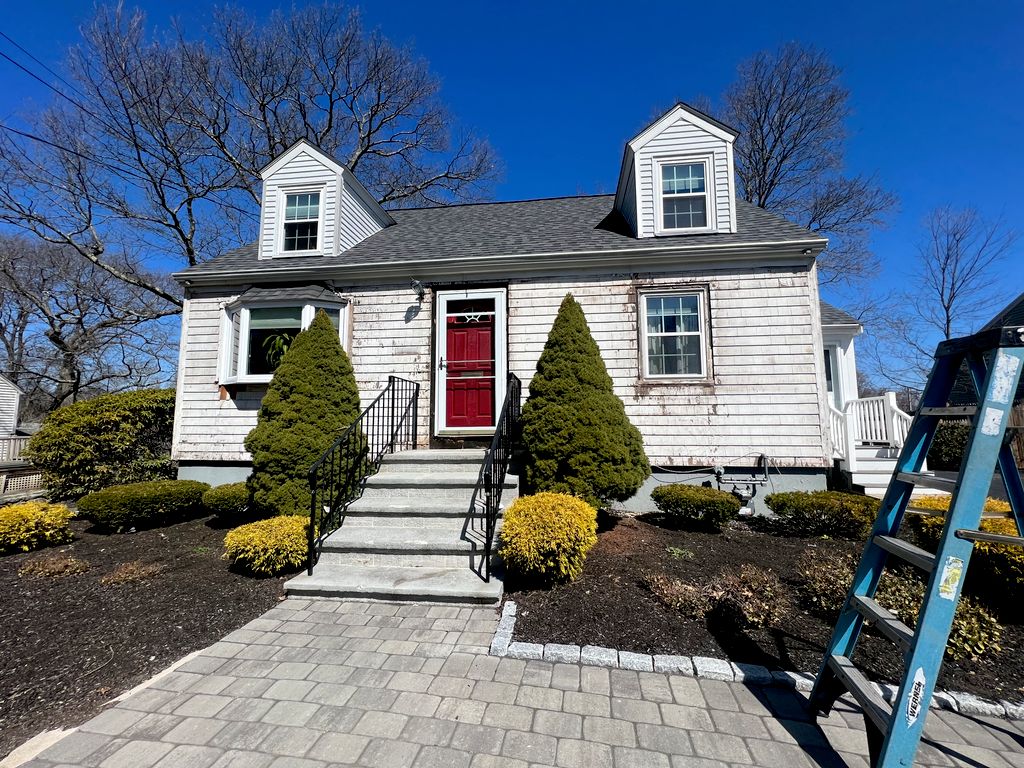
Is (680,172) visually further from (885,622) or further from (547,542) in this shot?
(885,622)

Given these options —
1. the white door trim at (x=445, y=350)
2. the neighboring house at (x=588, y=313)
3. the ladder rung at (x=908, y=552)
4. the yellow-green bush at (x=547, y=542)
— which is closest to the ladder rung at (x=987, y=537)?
the ladder rung at (x=908, y=552)

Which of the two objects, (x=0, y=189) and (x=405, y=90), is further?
(x=405, y=90)

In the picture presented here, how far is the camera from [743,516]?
20.9 ft

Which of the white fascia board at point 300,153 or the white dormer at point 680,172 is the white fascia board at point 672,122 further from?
the white fascia board at point 300,153

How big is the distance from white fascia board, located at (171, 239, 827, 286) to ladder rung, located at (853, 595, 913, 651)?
5.81m

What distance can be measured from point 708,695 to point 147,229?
19.7 meters

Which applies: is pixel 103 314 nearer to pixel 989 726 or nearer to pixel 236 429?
pixel 236 429

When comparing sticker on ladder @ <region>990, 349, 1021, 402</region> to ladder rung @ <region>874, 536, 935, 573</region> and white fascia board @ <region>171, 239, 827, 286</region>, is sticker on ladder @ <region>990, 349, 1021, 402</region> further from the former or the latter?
white fascia board @ <region>171, 239, 827, 286</region>

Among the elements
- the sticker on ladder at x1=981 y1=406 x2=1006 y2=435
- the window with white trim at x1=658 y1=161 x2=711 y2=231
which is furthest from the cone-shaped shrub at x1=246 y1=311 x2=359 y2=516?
the window with white trim at x1=658 y1=161 x2=711 y2=231

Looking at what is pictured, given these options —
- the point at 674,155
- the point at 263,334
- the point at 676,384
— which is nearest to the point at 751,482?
the point at 676,384

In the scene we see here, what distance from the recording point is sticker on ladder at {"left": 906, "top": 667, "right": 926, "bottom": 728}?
1.80m

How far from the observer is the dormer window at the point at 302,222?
8.73 m

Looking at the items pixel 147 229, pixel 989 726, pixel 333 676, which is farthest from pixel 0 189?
pixel 989 726

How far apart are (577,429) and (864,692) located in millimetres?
3428
